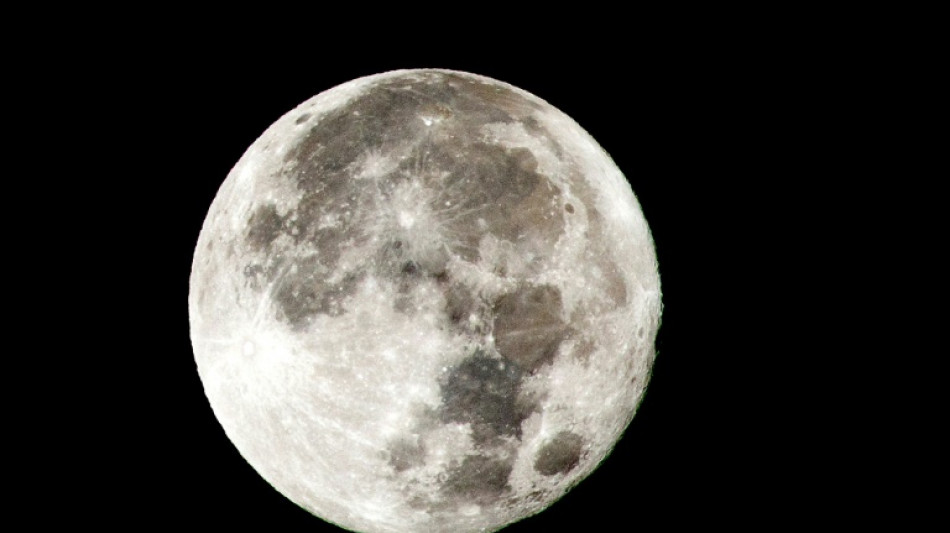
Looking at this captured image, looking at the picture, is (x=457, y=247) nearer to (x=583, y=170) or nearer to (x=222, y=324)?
(x=583, y=170)

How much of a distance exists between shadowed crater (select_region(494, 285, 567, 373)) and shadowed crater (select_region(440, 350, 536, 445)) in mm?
67

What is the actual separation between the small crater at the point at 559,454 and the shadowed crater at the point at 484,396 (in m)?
0.28

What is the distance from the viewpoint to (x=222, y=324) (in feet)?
11.0

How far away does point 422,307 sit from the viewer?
301cm

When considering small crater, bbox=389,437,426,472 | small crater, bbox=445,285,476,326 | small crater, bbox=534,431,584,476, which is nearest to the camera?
small crater, bbox=445,285,476,326

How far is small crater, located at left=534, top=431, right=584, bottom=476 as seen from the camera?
3.34 meters

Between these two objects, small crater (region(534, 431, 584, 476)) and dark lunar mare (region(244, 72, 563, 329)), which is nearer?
dark lunar mare (region(244, 72, 563, 329))

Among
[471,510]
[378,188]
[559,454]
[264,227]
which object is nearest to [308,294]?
[264,227]

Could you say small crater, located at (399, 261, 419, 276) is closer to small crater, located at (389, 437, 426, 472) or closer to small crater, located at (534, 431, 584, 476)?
small crater, located at (389, 437, 426, 472)

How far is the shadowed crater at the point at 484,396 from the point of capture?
3.06 m

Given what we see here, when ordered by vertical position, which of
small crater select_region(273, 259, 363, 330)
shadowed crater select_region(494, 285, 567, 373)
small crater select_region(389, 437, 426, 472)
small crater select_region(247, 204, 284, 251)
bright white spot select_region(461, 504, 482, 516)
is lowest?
bright white spot select_region(461, 504, 482, 516)

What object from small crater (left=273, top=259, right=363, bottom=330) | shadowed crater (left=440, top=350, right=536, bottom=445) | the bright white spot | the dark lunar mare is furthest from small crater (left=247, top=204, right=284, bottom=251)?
the bright white spot

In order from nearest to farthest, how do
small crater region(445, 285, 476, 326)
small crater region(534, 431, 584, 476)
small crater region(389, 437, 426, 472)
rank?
small crater region(445, 285, 476, 326), small crater region(389, 437, 426, 472), small crater region(534, 431, 584, 476)

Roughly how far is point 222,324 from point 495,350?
51.9 inches
